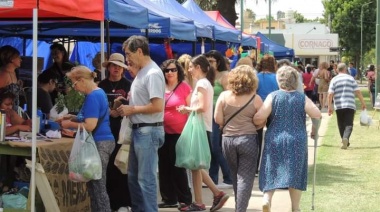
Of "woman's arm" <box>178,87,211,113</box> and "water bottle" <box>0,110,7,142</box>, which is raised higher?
"woman's arm" <box>178,87,211,113</box>

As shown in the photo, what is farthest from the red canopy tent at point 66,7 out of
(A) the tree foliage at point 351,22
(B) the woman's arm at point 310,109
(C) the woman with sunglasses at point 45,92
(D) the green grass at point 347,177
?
(A) the tree foliage at point 351,22

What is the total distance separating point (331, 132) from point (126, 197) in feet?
42.7

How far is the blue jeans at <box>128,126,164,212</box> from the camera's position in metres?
7.89

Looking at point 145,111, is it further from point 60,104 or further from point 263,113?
point 60,104

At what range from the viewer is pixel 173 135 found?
9.35 m

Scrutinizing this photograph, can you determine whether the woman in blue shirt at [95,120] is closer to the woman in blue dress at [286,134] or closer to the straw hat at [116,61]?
the straw hat at [116,61]

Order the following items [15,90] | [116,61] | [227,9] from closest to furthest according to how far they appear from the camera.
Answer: [116,61]
[15,90]
[227,9]

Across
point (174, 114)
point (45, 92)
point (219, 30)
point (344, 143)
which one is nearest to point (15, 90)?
point (45, 92)

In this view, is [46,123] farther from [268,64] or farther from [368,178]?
[368,178]

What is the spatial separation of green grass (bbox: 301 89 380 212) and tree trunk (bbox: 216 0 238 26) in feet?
37.4

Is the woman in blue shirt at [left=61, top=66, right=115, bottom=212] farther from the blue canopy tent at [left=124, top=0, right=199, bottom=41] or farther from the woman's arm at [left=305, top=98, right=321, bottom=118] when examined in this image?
the blue canopy tent at [left=124, top=0, right=199, bottom=41]

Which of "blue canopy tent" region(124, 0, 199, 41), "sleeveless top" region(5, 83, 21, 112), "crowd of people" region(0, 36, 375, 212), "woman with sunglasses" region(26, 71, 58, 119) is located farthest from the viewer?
"blue canopy tent" region(124, 0, 199, 41)

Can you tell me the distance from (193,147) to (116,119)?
917 millimetres

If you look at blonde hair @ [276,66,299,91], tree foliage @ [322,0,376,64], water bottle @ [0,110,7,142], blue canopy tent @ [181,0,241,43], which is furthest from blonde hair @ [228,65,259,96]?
tree foliage @ [322,0,376,64]
